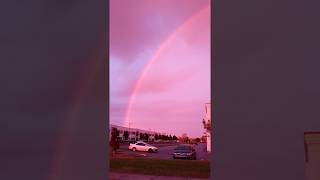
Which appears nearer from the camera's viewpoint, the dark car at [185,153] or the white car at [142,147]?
the dark car at [185,153]

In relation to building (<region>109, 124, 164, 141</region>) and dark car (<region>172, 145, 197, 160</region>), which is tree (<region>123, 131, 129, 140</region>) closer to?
building (<region>109, 124, 164, 141</region>)

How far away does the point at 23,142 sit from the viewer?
3139 millimetres

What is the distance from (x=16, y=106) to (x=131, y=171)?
22.1ft

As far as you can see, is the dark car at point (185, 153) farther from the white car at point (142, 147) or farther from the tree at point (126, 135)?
the tree at point (126, 135)
